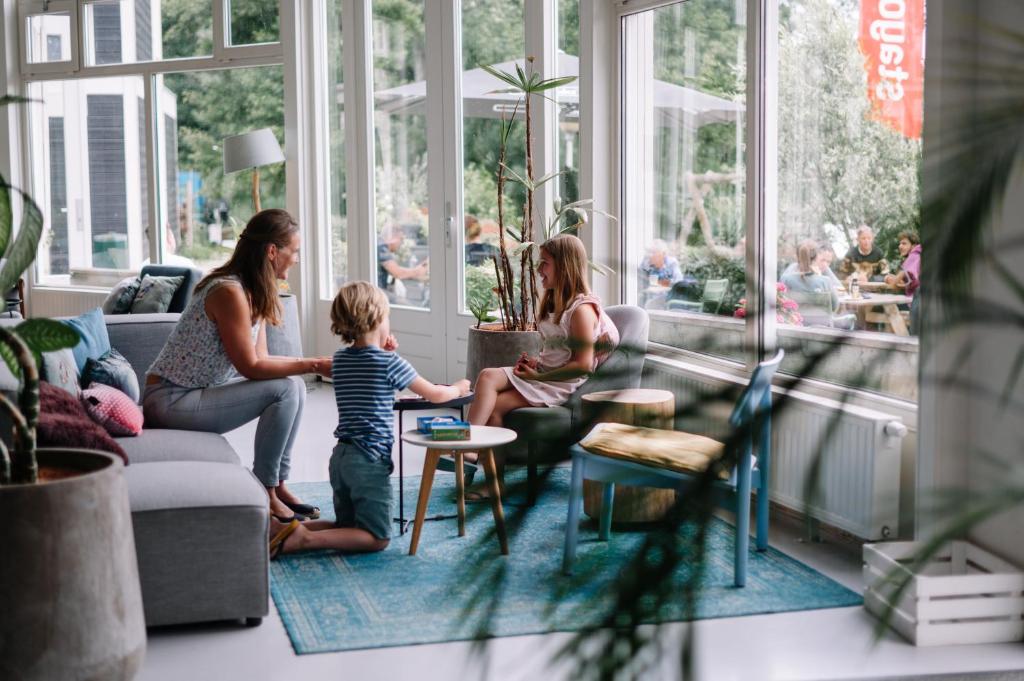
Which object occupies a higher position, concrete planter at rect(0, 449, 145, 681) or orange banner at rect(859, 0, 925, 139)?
orange banner at rect(859, 0, 925, 139)

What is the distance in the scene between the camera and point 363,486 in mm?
3578

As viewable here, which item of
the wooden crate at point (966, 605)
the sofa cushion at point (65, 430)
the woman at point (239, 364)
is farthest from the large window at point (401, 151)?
the wooden crate at point (966, 605)

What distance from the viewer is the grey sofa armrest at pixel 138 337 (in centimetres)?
507

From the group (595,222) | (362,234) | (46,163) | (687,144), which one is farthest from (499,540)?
(46,163)

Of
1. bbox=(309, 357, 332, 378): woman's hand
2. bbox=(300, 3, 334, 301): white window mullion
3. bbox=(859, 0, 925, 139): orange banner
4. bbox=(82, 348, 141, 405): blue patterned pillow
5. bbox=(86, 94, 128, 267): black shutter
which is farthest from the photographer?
bbox=(86, 94, 128, 267): black shutter

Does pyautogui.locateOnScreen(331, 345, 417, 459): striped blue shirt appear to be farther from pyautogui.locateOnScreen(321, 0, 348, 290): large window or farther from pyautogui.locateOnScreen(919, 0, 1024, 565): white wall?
pyautogui.locateOnScreen(321, 0, 348, 290): large window

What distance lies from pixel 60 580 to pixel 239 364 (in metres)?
1.78

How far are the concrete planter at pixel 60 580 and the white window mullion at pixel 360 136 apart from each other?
18.5 ft

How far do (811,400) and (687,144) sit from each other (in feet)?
15.3

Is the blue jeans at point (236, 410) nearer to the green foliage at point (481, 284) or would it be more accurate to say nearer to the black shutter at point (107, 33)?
the green foliage at point (481, 284)

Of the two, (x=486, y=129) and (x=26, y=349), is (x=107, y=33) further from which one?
(x=26, y=349)

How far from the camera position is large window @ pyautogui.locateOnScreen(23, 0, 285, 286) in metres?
8.65

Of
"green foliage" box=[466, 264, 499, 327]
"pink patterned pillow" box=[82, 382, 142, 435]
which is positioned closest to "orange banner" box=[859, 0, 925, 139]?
"pink patterned pillow" box=[82, 382, 142, 435]

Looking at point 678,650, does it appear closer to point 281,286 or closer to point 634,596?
point 634,596
